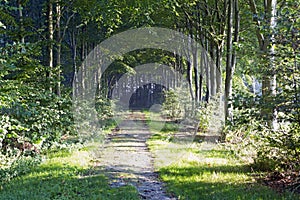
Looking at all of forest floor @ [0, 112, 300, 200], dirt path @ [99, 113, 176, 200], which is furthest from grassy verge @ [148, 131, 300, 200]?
dirt path @ [99, 113, 176, 200]

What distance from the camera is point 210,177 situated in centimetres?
761

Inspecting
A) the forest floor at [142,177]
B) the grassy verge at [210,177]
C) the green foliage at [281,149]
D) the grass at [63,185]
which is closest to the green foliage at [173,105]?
the forest floor at [142,177]

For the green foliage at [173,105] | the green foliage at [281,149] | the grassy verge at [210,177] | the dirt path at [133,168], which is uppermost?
the green foliage at [173,105]

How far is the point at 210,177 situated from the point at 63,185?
128 inches

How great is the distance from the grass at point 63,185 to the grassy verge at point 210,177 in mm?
1159

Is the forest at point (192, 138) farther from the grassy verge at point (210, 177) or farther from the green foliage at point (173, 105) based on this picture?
the green foliage at point (173, 105)

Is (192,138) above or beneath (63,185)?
above

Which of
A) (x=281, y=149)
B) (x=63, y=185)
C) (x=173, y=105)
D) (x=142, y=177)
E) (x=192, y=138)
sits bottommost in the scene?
(x=142, y=177)

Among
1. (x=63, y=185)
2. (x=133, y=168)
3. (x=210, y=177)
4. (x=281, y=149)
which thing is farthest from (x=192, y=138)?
(x=63, y=185)

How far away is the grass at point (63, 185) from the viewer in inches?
242

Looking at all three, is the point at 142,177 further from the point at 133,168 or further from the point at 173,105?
the point at 173,105

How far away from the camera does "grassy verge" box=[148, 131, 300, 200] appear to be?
20.6ft

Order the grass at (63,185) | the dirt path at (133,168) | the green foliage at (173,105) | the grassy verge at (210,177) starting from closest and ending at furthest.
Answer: the grass at (63,185), the grassy verge at (210,177), the dirt path at (133,168), the green foliage at (173,105)

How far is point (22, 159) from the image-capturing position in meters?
8.86
